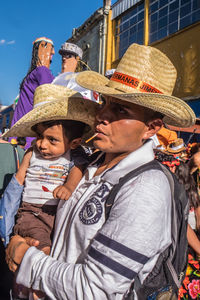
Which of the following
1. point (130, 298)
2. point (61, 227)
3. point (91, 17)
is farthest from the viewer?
point (91, 17)

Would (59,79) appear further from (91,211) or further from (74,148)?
(91,211)

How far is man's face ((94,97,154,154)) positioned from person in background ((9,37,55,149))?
6.67 ft

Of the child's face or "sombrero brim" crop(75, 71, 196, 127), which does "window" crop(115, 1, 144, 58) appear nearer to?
the child's face

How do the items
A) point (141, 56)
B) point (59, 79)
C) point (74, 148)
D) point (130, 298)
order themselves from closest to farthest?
point (130, 298)
point (141, 56)
point (74, 148)
point (59, 79)

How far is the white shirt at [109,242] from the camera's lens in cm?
106

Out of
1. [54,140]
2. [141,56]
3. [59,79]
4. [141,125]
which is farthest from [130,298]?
[59,79]

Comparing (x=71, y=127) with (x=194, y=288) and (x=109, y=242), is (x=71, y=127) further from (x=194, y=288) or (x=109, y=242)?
(x=194, y=288)

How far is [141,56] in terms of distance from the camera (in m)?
1.64

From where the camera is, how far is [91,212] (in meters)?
1.23

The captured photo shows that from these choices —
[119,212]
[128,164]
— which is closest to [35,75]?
[128,164]

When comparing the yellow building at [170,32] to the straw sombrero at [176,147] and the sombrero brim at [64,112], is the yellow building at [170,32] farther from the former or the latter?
the sombrero brim at [64,112]

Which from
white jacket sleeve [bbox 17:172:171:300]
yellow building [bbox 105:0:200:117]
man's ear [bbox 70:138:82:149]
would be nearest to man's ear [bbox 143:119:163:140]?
white jacket sleeve [bbox 17:172:171:300]

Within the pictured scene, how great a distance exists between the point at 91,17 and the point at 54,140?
16539mm

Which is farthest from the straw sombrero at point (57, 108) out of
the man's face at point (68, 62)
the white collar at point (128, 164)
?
the man's face at point (68, 62)
